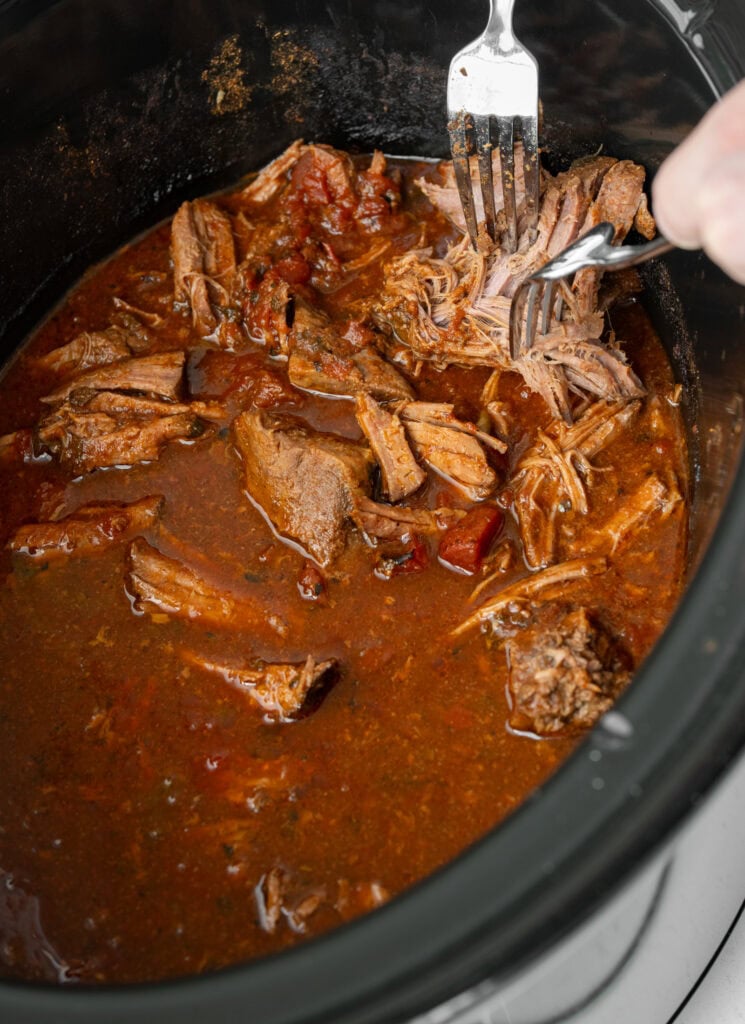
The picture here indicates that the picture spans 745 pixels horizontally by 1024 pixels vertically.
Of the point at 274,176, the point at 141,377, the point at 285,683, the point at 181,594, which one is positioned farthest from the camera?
the point at 274,176

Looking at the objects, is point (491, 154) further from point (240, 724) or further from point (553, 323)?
point (240, 724)

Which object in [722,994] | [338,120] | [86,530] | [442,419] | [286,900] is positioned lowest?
[722,994]

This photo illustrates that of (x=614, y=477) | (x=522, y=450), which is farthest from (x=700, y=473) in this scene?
(x=522, y=450)

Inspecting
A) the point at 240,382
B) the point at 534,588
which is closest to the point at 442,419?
the point at 534,588

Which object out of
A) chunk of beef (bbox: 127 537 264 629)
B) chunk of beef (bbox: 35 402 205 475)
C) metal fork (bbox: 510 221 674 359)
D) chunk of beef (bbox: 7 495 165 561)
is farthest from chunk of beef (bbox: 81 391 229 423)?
metal fork (bbox: 510 221 674 359)

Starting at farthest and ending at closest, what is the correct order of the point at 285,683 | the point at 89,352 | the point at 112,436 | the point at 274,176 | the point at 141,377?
the point at 274,176 < the point at 89,352 < the point at 141,377 < the point at 112,436 < the point at 285,683

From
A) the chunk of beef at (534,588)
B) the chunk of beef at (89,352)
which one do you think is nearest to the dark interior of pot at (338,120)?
the chunk of beef at (89,352)

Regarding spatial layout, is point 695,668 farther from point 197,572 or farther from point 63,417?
point 63,417
